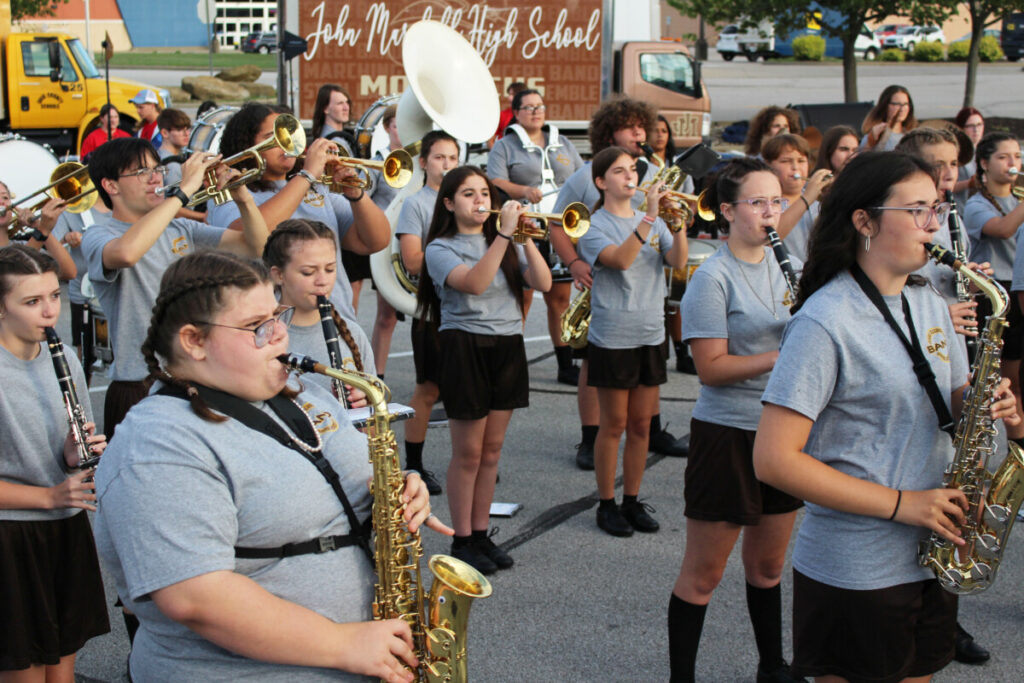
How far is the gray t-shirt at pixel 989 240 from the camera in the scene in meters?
5.69

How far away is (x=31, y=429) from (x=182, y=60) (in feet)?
151

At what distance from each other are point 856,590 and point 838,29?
1850 cm

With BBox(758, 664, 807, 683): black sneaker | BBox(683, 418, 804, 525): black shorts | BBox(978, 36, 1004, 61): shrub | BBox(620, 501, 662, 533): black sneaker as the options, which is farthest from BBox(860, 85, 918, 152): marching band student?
BBox(978, 36, 1004, 61): shrub

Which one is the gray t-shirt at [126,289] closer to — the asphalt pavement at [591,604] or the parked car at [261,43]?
the asphalt pavement at [591,604]

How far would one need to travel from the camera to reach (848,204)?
2621 millimetres

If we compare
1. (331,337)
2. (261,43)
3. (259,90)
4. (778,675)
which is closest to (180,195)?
(331,337)

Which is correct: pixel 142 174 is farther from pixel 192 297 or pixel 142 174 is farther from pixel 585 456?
pixel 585 456

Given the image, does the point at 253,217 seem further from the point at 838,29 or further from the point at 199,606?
the point at 838,29

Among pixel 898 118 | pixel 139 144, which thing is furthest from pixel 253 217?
pixel 898 118

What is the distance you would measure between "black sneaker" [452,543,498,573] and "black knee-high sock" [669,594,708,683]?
1.28 m

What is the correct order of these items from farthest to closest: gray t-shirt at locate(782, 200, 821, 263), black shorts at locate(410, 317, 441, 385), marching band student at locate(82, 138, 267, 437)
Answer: gray t-shirt at locate(782, 200, 821, 263)
black shorts at locate(410, 317, 441, 385)
marching band student at locate(82, 138, 267, 437)

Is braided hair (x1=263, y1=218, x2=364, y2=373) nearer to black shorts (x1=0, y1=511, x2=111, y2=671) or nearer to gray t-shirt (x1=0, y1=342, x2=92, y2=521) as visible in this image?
gray t-shirt (x1=0, y1=342, x2=92, y2=521)

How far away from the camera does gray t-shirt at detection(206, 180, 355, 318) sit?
4.46 m

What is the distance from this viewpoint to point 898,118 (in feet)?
27.3
